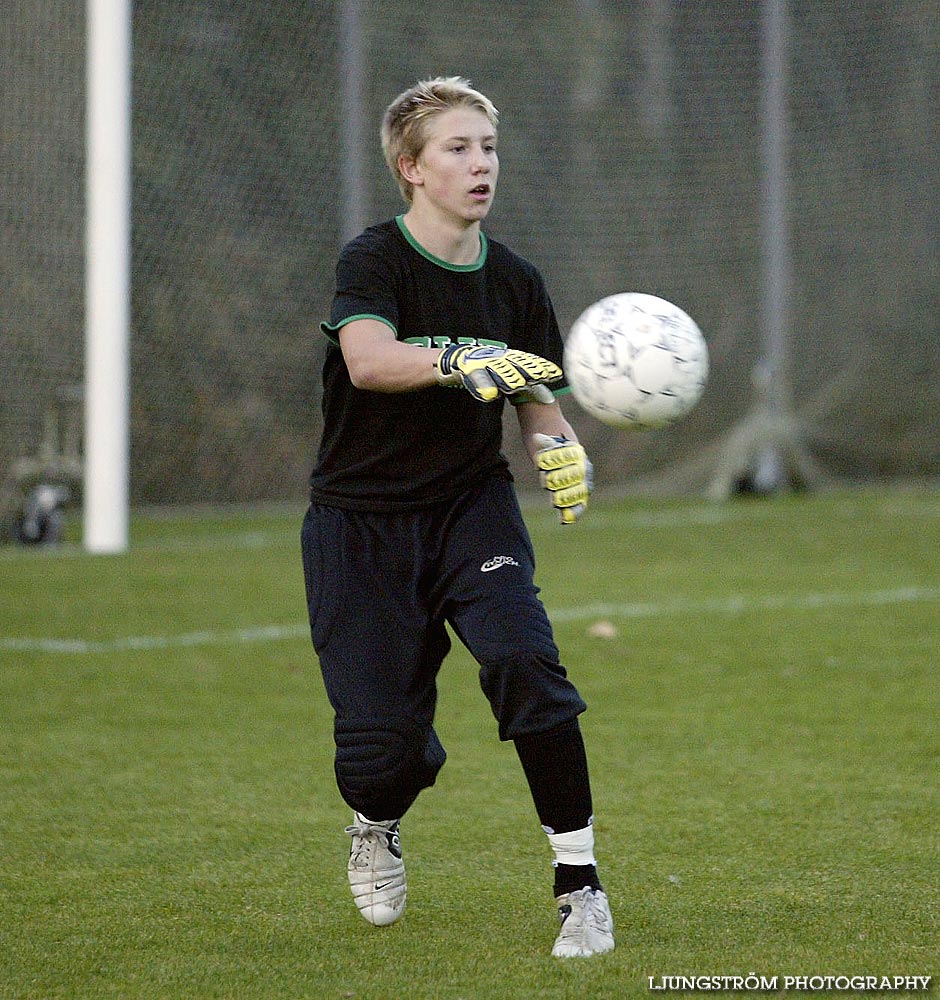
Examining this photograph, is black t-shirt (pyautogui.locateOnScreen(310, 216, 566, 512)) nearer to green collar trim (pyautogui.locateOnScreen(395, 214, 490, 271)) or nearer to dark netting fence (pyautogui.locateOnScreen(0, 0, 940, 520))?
green collar trim (pyautogui.locateOnScreen(395, 214, 490, 271))

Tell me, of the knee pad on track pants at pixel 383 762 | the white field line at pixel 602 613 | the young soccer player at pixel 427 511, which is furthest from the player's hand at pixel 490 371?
the white field line at pixel 602 613

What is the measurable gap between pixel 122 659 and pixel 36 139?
5619 millimetres

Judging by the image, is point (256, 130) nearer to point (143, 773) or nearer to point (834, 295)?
point (834, 295)

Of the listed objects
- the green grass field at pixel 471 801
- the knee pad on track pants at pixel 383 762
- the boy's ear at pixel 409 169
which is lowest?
the green grass field at pixel 471 801

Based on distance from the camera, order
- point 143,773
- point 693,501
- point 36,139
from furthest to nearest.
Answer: point 693,501, point 36,139, point 143,773

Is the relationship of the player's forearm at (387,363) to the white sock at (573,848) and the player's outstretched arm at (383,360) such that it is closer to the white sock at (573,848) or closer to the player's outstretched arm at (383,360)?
the player's outstretched arm at (383,360)

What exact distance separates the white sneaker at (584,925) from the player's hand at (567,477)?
2.49 ft

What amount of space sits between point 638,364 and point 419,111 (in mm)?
745

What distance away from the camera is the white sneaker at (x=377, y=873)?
3.55 m

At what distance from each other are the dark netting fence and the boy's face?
8.14 metres

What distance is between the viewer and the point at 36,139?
11258mm

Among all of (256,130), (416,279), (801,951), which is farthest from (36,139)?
(801,951)

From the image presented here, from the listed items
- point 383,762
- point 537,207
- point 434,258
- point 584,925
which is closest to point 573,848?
point 584,925

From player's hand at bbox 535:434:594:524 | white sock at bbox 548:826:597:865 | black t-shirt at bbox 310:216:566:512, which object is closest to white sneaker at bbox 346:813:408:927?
white sock at bbox 548:826:597:865
